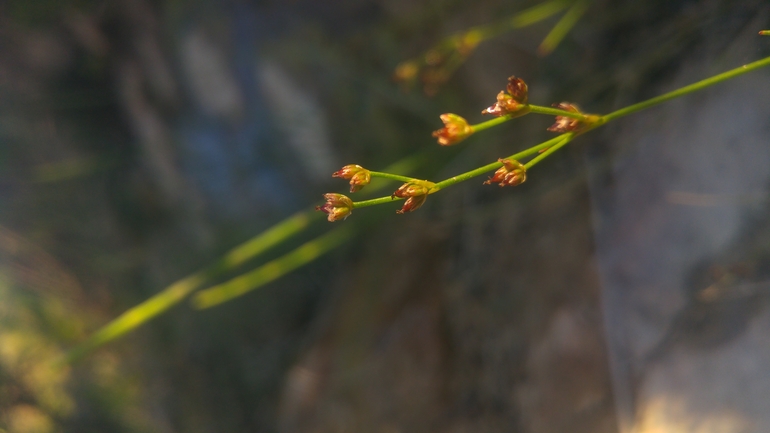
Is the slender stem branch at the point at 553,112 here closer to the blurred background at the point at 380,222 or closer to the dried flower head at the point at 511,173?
the dried flower head at the point at 511,173

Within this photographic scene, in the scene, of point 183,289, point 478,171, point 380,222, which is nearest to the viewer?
point 478,171

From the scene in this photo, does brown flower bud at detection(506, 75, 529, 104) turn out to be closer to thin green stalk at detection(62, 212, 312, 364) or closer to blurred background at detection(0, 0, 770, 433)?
blurred background at detection(0, 0, 770, 433)

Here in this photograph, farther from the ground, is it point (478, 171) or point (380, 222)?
point (380, 222)

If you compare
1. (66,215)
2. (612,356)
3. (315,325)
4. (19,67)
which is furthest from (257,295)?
(612,356)

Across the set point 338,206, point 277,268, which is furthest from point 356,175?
point 277,268

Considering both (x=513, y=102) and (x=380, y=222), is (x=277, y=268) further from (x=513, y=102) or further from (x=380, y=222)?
(x=513, y=102)

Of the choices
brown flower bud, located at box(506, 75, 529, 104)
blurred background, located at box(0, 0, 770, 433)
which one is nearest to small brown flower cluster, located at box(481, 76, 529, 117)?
brown flower bud, located at box(506, 75, 529, 104)
